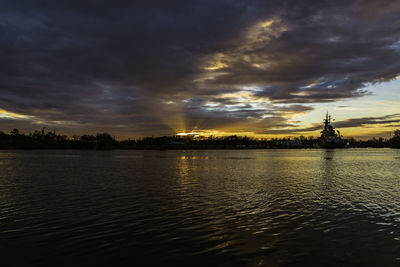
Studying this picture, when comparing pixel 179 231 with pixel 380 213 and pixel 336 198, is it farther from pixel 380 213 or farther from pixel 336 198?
pixel 336 198

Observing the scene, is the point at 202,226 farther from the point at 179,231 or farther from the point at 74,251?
the point at 74,251

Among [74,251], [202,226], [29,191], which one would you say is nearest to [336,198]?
[202,226]

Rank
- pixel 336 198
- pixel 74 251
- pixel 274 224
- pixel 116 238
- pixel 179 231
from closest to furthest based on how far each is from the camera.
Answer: pixel 74 251 < pixel 116 238 < pixel 179 231 < pixel 274 224 < pixel 336 198

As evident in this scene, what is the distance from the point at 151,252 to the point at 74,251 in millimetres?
4014

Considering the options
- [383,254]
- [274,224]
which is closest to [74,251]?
[274,224]

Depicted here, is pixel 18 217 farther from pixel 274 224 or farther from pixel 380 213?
pixel 380 213

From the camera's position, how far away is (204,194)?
29250 mm

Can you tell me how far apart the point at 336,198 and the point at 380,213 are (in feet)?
21.7

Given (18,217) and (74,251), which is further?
(18,217)

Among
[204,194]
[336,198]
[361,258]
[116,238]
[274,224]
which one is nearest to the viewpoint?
[361,258]

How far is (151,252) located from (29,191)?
24953 millimetres

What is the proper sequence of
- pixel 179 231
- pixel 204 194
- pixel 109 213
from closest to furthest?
pixel 179 231 < pixel 109 213 < pixel 204 194

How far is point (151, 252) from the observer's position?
13172mm

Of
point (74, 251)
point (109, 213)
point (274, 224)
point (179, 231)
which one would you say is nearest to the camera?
point (74, 251)
